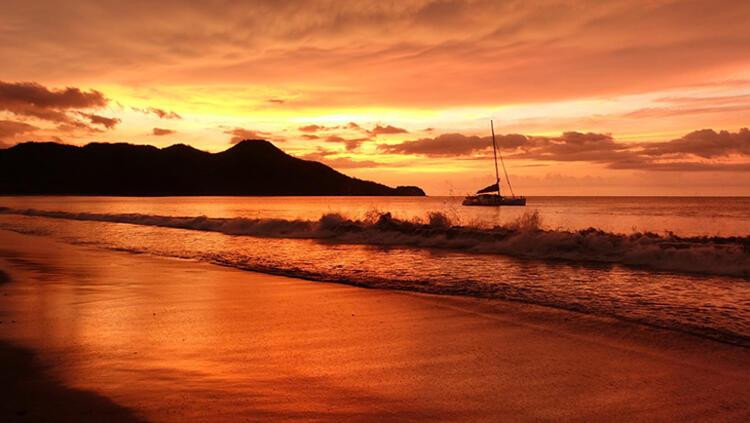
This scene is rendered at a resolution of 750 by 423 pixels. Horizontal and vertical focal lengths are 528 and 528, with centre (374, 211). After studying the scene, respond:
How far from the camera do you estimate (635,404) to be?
4.90 metres

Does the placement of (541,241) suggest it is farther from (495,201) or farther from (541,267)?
(495,201)

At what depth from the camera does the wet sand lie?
4688 mm

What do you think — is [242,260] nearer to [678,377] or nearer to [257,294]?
[257,294]

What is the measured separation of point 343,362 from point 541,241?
56.2ft

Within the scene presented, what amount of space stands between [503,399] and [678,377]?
88.3 inches

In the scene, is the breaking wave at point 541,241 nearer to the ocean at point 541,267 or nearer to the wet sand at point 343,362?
the ocean at point 541,267

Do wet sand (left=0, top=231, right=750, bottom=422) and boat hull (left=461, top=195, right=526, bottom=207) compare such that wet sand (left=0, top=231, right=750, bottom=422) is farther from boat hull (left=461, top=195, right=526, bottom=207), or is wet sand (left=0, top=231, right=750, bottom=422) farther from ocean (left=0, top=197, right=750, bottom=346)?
boat hull (left=461, top=195, right=526, bottom=207)

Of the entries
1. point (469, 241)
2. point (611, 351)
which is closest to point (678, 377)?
point (611, 351)

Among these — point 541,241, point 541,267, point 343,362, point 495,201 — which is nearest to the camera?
point 343,362

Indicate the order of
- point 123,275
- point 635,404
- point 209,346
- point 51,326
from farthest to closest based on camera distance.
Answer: point 123,275
point 51,326
point 209,346
point 635,404

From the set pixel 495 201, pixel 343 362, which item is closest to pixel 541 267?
pixel 343 362

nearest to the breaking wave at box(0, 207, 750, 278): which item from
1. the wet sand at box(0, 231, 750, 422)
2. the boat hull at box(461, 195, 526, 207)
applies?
the wet sand at box(0, 231, 750, 422)

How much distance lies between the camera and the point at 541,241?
21.7m

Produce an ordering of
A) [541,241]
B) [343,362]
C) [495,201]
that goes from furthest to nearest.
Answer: [495,201], [541,241], [343,362]
